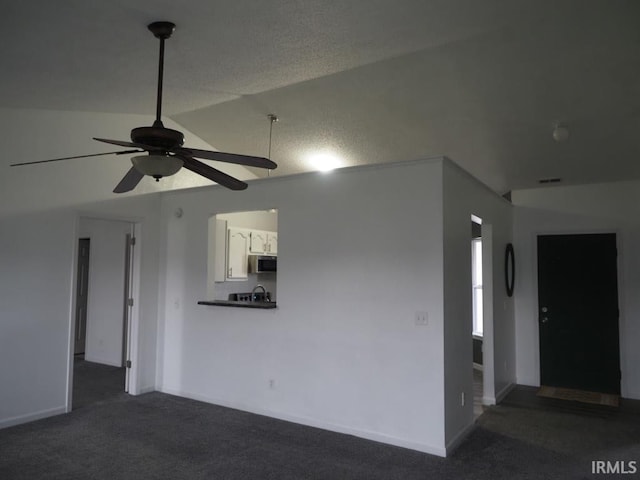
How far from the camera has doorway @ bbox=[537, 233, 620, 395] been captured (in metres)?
5.52

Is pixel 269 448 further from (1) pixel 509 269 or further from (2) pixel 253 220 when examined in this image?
(2) pixel 253 220

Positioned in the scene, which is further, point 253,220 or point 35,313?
point 253,220

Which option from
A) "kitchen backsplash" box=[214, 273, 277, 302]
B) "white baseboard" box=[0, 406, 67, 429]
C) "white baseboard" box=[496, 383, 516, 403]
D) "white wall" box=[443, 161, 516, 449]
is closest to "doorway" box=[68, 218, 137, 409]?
"kitchen backsplash" box=[214, 273, 277, 302]

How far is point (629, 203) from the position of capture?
5461 millimetres

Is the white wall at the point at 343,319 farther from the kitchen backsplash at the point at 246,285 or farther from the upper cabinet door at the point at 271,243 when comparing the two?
the upper cabinet door at the point at 271,243

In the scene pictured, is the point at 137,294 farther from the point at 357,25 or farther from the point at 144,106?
the point at 357,25

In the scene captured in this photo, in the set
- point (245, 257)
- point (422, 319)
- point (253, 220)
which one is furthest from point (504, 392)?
point (253, 220)

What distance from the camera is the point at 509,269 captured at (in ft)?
19.0

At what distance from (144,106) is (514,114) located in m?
3.50

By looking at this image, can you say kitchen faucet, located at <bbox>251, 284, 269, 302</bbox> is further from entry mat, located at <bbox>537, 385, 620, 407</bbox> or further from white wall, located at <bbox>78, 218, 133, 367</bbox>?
entry mat, located at <bbox>537, 385, 620, 407</bbox>

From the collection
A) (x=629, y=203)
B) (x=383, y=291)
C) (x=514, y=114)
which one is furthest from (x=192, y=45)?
(x=629, y=203)

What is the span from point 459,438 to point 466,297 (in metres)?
1.18

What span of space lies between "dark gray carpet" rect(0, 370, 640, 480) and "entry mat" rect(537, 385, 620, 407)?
46 cm

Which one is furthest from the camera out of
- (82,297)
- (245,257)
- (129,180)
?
(82,297)
